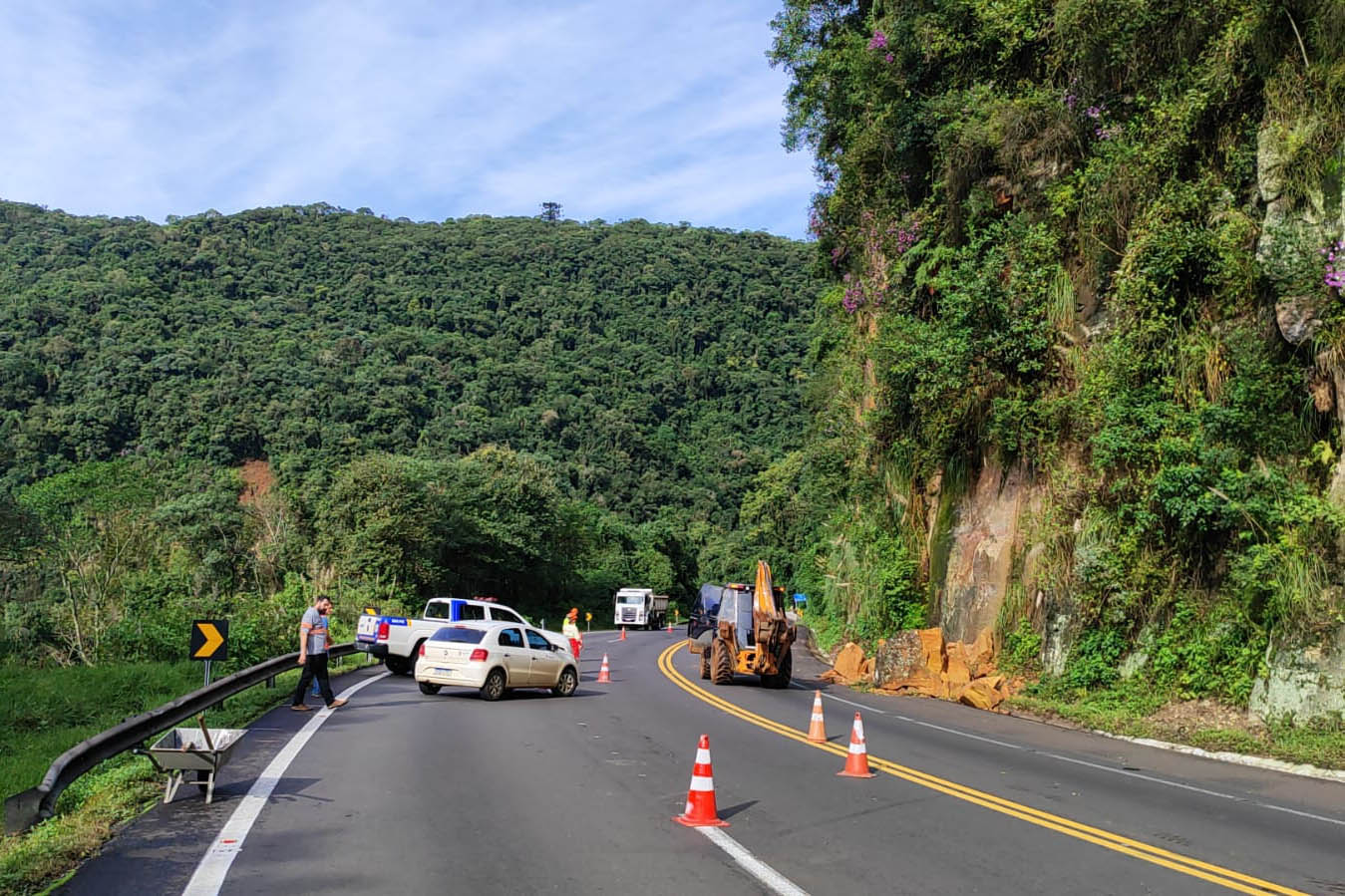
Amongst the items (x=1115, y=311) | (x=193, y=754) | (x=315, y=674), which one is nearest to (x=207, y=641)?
(x=315, y=674)

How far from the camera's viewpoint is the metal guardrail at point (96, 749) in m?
7.15

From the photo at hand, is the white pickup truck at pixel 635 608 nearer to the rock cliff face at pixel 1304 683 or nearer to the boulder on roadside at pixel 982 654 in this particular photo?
the boulder on roadside at pixel 982 654

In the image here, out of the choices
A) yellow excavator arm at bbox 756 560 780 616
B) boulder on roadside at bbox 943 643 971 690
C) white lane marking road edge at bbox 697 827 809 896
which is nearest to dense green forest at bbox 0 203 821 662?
yellow excavator arm at bbox 756 560 780 616

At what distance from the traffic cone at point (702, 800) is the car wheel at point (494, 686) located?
10.8m

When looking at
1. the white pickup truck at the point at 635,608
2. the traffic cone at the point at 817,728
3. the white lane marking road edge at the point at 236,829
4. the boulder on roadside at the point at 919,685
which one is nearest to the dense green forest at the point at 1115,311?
the boulder on roadside at the point at 919,685

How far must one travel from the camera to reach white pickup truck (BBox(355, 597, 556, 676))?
23.6m

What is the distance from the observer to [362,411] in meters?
84.9

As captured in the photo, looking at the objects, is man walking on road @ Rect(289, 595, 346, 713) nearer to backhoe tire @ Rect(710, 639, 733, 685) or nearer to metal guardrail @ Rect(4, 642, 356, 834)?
metal guardrail @ Rect(4, 642, 356, 834)

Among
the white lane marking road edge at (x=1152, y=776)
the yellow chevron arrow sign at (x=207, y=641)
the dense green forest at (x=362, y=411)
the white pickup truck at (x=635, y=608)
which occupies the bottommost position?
the white pickup truck at (x=635, y=608)

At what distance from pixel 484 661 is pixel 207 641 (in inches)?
195

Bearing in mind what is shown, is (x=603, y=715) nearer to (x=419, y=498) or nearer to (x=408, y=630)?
(x=408, y=630)

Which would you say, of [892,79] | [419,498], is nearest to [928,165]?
[892,79]

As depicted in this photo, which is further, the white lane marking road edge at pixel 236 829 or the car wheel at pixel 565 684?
the car wheel at pixel 565 684

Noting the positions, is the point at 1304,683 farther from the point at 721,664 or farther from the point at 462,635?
the point at 462,635
